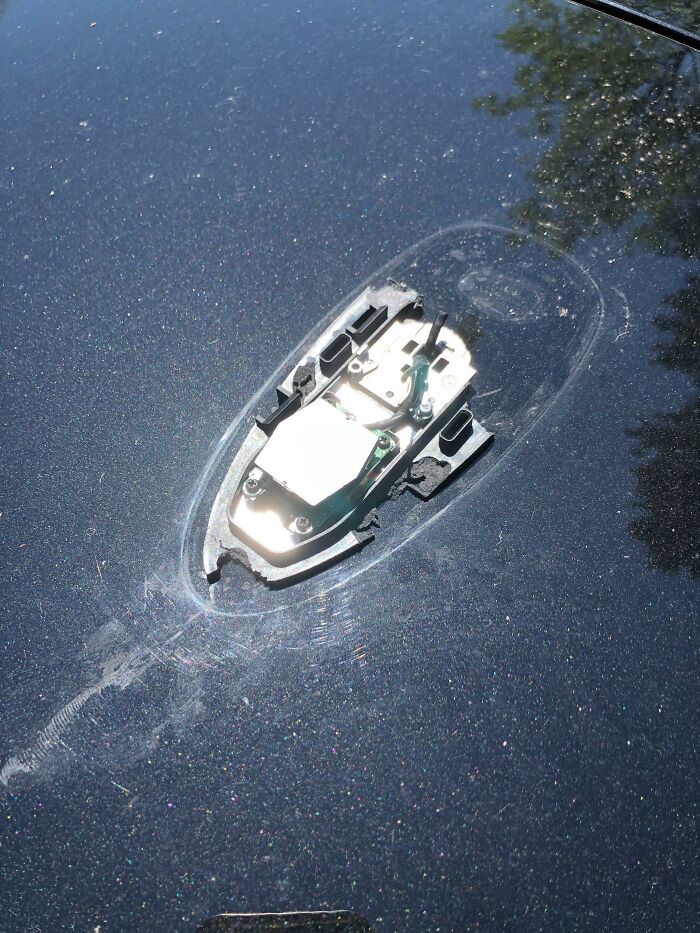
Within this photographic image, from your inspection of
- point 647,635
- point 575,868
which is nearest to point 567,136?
point 647,635

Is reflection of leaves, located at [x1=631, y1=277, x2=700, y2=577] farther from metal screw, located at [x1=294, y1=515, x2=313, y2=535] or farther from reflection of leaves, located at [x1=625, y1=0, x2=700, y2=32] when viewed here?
reflection of leaves, located at [x1=625, y1=0, x2=700, y2=32]

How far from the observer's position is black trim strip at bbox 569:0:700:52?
39.3ft

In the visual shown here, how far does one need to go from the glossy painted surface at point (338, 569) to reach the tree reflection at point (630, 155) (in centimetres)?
4

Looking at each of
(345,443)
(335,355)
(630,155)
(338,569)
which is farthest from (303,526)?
(630,155)

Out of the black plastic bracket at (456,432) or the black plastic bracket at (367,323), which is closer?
the black plastic bracket at (456,432)

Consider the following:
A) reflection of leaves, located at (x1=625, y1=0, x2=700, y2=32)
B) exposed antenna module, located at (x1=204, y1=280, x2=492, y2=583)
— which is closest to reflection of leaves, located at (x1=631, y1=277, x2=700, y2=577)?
exposed antenna module, located at (x1=204, y1=280, x2=492, y2=583)

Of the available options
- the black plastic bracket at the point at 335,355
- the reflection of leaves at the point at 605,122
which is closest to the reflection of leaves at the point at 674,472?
the reflection of leaves at the point at 605,122

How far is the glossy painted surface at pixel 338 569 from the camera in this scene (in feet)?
22.9

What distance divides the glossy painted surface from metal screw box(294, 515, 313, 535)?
662mm

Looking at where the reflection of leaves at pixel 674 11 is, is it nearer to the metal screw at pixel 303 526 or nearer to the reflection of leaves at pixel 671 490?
the reflection of leaves at pixel 671 490

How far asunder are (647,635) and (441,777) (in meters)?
2.39

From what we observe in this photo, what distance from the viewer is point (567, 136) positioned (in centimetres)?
1113

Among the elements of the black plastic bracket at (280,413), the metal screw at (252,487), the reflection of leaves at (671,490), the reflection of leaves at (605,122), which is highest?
the reflection of leaves at (605,122)

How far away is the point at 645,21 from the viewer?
12.2 m
